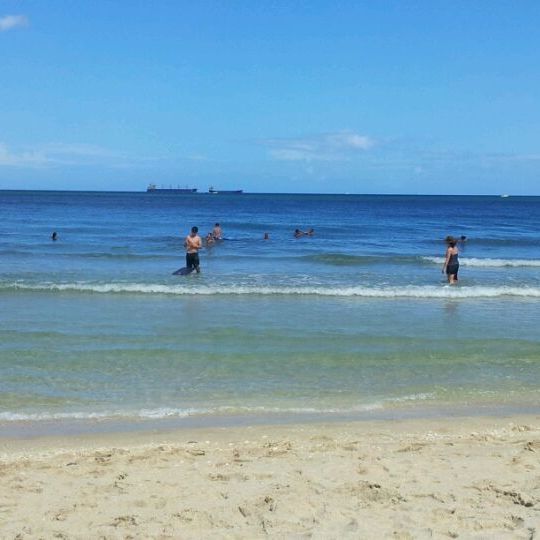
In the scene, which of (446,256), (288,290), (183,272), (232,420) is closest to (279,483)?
(232,420)

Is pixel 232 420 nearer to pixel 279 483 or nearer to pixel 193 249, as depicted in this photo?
pixel 279 483

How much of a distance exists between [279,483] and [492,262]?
21.8 meters

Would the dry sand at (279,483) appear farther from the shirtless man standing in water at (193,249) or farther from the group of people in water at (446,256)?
the shirtless man standing in water at (193,249)

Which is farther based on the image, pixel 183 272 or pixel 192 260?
pixel 183 272

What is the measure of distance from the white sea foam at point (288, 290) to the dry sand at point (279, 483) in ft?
31.6

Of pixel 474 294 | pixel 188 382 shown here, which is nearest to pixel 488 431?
pixel 188 382

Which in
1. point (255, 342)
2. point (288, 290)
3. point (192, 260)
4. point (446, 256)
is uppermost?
point (446, 256)

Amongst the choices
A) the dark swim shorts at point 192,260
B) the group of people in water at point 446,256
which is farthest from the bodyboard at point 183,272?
the dark swim shorts at point 192,260

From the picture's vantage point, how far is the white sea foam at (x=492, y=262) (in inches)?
994

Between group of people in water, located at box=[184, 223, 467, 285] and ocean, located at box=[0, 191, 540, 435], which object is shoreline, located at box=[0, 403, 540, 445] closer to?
ocean, located at box=[0, 191, 540, 435]

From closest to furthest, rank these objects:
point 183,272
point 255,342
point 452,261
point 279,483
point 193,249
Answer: point 279,483
point 255,342
point 452,261
point 193,249
point 183,272

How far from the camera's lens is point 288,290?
57.3 ft

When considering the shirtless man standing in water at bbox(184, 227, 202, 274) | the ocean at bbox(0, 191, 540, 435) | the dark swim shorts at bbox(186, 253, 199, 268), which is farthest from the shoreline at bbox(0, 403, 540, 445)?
the dark swim shorts at bbox(186, 253, 199, 268)

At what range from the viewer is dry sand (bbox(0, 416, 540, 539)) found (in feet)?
16.5
